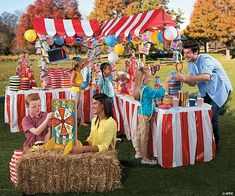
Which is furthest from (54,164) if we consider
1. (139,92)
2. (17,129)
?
(17,129)

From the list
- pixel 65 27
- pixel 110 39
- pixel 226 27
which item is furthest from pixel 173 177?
pixel 226 27

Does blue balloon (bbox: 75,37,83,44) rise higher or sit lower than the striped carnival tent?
lower

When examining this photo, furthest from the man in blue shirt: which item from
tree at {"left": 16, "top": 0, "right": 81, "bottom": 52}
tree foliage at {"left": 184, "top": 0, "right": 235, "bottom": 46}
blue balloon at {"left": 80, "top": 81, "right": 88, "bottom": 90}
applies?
tree at {"left": 16, "top": 0, "right": 81, "bottom": 52}

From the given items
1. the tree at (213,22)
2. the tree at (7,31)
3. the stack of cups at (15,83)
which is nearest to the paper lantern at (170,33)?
the stack of cups at (15,83)

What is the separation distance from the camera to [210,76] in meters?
5.04

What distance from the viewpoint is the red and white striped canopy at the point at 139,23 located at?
22.9 ft

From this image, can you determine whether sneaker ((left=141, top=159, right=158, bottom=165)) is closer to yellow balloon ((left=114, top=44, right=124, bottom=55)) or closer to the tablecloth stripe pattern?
the tablecloth stripe pattern

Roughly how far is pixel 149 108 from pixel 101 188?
1.36 meters

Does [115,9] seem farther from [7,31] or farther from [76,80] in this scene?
[76,80]

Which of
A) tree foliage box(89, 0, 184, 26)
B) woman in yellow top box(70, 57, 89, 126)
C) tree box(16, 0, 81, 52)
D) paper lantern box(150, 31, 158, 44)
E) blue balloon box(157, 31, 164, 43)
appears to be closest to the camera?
blue balloon box(157, 31, 164, 43)

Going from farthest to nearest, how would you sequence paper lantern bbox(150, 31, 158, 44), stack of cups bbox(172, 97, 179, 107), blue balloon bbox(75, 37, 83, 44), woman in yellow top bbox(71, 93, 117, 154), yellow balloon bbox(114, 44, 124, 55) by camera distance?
blue balloon bbox(75, 37, 83, 44), yellow balloon bbox(114, 44, 124, 55), paper lantern bbox(150, 31, 158, 44), stack of cups bbox(172, 97, 179, 107), woman in yellow top bbox(71, 93, 117, 154)

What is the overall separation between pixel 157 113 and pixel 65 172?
1.59 meters

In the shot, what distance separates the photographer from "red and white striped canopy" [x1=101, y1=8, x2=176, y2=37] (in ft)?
22.9

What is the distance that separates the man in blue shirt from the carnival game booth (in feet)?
1.03
